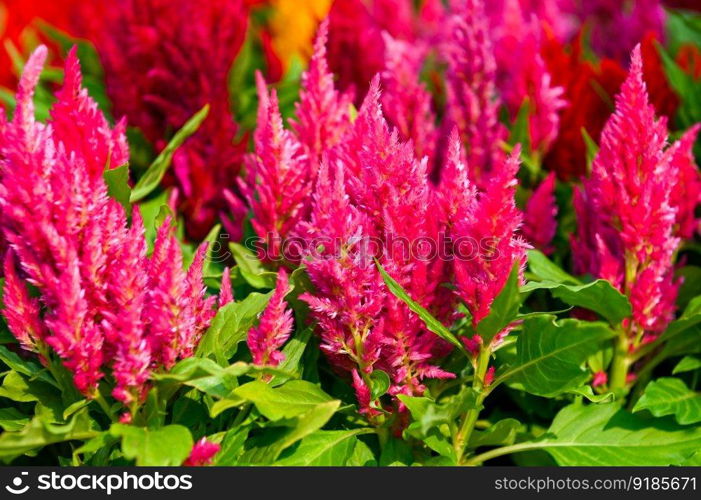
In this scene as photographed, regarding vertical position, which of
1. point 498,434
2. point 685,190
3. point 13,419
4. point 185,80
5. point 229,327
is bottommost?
point 13,419

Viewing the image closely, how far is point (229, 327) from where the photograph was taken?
4.87 ft

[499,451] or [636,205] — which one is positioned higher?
[636,205]

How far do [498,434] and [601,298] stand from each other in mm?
344

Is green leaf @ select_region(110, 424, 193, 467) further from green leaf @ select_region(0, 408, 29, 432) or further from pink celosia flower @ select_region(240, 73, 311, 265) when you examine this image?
pink celosia flower @ select_region(240, 73, 311, 265)

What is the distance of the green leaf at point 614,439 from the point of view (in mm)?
1541

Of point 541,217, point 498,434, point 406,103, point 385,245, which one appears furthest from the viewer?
point 406,103

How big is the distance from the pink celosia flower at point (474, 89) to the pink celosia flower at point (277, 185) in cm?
58

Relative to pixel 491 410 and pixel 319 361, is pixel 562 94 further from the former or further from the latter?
pixel 319 361

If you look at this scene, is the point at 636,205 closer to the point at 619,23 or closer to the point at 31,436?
the point at 31,436

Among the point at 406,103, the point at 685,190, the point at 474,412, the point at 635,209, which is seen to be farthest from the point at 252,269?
the point at 685,190

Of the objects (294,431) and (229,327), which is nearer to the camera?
(294,431)

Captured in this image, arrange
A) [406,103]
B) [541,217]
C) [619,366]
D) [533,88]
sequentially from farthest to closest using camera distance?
[533,88] < [406,103] < [541,217] < [619,366]

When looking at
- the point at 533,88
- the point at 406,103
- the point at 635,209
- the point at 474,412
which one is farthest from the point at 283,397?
the point at 533,88
